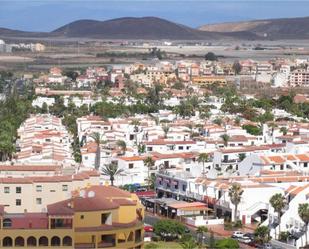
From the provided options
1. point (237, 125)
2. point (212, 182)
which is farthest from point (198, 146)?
point (212, 182)

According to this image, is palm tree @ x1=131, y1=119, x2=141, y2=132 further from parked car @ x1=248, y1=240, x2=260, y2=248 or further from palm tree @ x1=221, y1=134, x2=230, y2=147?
parked car @ x1=248, y1=240, x2=260, y2=248

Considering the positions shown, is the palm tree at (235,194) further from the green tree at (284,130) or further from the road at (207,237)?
the green tree at (284,130)

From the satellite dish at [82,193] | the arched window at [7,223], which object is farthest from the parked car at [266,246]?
the arched window at [7,223]

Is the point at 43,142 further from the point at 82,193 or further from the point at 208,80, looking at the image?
the point at 208,80

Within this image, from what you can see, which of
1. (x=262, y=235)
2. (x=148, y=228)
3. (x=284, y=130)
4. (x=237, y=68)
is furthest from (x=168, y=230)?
(x=237, y=68)

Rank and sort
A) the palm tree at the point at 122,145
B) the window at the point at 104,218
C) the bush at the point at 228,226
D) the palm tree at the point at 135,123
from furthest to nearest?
the palm tree at the point at 135,123, the palm tree at the point at 122,145, the bush at the point at 228,226, the window at the point at 104,218

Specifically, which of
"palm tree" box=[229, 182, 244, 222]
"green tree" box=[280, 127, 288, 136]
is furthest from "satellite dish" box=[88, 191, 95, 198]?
"green tree" box=[280, 127, 288, 136]
